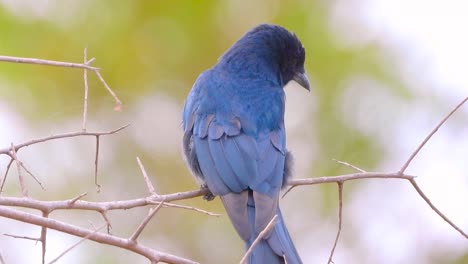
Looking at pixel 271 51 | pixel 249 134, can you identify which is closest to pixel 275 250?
pixel 249 134

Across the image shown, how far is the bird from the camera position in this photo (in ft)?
14.7

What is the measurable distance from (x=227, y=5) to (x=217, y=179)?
3.52 meters

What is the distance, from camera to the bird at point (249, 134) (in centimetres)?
449

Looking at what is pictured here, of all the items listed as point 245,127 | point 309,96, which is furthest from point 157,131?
point 245,127

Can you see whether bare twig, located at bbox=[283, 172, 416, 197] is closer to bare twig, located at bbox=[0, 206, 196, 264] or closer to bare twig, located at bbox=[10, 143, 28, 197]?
Answer: bare twig, located at bbox=[0, 206, 196, 264]

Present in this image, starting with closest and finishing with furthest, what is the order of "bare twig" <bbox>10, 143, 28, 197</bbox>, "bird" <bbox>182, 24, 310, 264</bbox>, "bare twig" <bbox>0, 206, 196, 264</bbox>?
"bare twig" <bbox>0, 206, 196, 264</bbox> < "bare twig" <bbox>10, 143, 28, 197</bbox> < "bird" <bbox>182, 24, 310, 264</bbox>

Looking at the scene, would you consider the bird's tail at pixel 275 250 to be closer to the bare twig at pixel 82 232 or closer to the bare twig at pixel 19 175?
the bare twig at pixel 82 232

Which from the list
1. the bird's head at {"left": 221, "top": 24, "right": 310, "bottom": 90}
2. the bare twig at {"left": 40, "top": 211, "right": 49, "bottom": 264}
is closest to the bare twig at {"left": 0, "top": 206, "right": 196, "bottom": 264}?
the bare twig at {"left": 40, "top": 211, "right": 49, "bottom": 264}

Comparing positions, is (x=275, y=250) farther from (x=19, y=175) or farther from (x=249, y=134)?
(x=19, y=175)

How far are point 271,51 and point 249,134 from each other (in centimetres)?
103

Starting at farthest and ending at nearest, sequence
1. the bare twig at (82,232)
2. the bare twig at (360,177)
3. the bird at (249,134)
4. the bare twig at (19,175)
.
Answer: the bird at (249,134), the bare twig at (360,177), the bare twig at (19,175), the bare twig at (82,232)

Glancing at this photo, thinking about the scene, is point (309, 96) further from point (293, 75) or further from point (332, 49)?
point (293, 75)

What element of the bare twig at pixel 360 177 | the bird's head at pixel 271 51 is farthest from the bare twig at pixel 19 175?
the bird's head at pixel 271 51

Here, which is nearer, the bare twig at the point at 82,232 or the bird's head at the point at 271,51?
the bare twig at the point at 82,232
